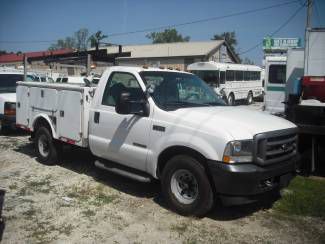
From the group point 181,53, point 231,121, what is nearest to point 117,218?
point 231,121

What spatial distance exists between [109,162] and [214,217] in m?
2.15

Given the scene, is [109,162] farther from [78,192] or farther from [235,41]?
[235,41]

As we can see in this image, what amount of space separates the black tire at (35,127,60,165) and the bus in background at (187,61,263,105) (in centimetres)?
1426

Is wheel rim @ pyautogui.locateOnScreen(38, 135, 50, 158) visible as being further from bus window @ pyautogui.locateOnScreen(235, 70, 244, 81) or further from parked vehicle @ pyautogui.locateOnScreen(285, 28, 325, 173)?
bus window @ pyautogui.locateOnScreen(235, 70, 244, 81)

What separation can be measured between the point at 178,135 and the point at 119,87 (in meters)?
1.70

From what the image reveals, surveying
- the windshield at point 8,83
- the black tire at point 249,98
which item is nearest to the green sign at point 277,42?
the black tire at point 249,98

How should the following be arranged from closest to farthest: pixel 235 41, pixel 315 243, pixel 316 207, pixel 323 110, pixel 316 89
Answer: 1. pixel 315 243
2. pixel 316 207
3. pixel 323 110
4. pixel 316 89
5. pixel 235 41

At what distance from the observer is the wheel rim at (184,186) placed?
5180 mm

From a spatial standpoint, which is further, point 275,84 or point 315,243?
point 275,84

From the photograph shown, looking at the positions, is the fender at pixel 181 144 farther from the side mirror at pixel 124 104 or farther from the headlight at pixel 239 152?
the side mirror at pixel 124 104

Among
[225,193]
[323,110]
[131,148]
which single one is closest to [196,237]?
[225,193]

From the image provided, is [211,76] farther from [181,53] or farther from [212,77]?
[181,53]

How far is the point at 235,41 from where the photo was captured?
101 m

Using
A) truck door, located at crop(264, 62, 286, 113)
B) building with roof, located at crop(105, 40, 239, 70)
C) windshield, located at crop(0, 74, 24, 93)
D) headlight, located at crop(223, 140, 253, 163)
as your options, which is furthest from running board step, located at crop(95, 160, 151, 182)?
building with roof, located at crop(105, 40, 239, 70)
